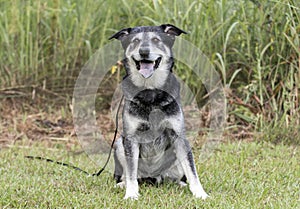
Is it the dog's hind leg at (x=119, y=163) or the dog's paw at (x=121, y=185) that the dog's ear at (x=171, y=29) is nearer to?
the dog's hind leg at (x=119, y=163)

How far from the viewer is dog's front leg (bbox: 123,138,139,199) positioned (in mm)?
4074

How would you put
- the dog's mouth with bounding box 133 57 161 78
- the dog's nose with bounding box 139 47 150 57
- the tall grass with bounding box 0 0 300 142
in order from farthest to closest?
the tall grass with bounding box 0 0 300 142
the dog's mouth with bounding box 133 57 161 78
the dog's nose with bounding box 139 47 150 57

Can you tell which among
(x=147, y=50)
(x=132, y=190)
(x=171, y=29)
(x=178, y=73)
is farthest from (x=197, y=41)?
(x=132, y=190)

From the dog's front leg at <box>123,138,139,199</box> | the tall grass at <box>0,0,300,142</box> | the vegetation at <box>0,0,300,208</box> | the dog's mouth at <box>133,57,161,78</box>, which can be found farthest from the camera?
the tall grass at <box>0,0,300,142</box>

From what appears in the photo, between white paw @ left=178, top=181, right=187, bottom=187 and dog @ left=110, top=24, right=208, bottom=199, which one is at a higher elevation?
dog @ left=110, top=24, right=208, bottom=199

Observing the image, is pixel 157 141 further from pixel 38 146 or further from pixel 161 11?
pixel 161 11

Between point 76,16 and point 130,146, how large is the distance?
3650mm

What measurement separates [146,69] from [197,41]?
2724mm

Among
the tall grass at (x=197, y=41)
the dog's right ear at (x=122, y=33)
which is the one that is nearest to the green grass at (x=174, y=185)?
the tall grass at (x=197, y=41)

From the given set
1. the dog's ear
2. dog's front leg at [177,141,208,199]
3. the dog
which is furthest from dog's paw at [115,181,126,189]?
the dog's ear

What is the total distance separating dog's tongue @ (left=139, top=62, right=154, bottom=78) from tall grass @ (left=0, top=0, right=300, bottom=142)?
7.82 ft

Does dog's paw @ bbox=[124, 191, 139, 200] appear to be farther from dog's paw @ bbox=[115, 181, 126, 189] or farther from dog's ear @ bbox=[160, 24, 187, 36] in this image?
dog's ear @ bbox=[160, 24, 187, 36]

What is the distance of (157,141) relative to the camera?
4.18 meters

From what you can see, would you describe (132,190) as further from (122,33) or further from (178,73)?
(178,73)
